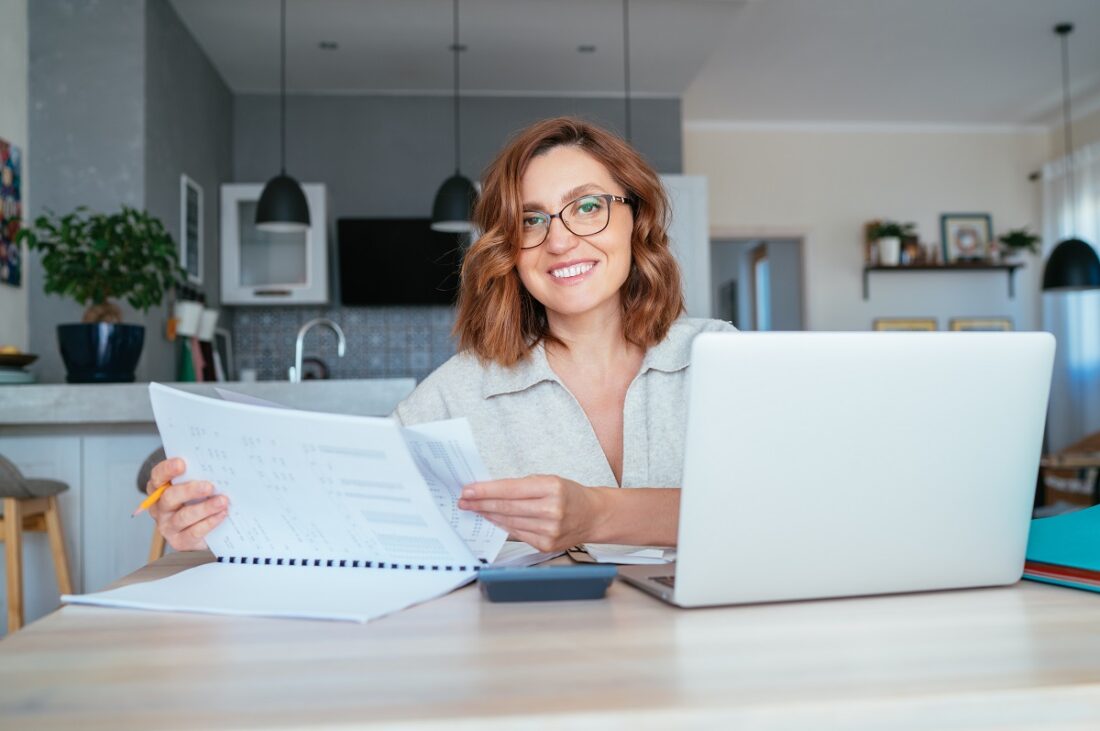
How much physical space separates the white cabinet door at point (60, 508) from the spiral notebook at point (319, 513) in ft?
6.61

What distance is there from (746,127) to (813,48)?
1.54 m

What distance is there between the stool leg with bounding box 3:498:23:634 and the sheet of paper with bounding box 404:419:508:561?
1938mm

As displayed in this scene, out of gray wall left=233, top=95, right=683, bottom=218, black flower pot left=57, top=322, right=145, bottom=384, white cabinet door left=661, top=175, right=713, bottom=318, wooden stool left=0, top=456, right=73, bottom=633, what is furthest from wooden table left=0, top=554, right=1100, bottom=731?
gray wall left=233, top=95, right=683, bottom=218

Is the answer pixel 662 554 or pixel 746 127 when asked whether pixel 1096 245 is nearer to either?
pixel 746 127

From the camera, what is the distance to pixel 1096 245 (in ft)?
A: 19.8

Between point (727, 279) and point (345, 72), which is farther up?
point (345, 72)

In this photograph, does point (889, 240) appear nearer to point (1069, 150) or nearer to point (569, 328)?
point (1069, 150)

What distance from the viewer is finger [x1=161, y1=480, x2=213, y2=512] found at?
3.02 feet

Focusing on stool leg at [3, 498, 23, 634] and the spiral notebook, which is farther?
stool leg at [3, 498, 23, 634]

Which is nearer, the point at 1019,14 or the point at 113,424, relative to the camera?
the point at 113,424

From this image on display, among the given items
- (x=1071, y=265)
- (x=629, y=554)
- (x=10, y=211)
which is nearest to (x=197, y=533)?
(x=629, y=554)

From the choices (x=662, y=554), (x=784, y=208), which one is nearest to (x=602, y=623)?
(x=662, y=554)

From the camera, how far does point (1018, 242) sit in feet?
20.6

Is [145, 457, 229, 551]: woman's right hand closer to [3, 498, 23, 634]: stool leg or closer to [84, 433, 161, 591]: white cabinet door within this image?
[3, 498, 23, 634]: stool leg
